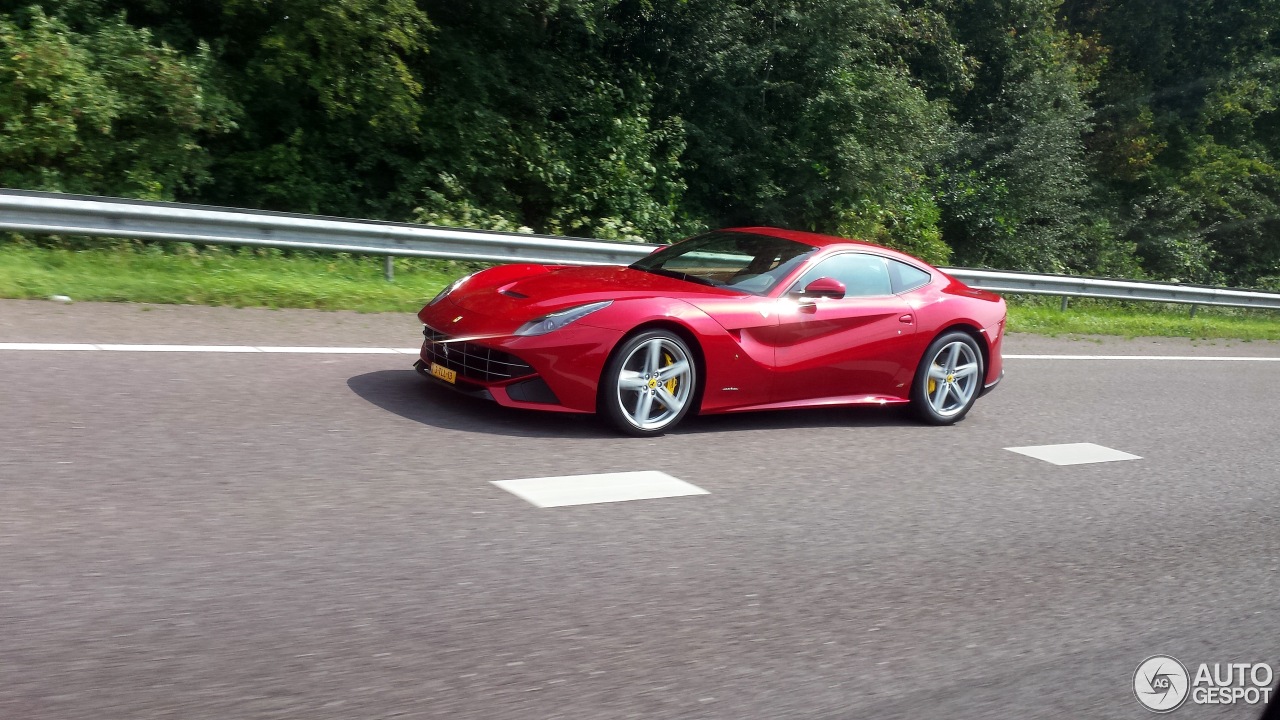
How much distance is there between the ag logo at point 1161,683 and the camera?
142 inches

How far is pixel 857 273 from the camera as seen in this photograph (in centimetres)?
777

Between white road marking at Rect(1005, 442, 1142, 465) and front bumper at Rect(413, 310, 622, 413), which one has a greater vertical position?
front bumper at Rect(413, 310, 622, 413)

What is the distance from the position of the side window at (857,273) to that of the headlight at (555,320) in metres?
1.74

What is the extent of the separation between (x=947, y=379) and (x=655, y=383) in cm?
265

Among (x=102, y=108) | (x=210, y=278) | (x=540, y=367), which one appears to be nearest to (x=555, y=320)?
(x=540, y=367)

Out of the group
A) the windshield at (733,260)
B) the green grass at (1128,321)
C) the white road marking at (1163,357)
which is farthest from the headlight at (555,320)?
the green grass at (1128,321)

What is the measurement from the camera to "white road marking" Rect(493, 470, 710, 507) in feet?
16.7

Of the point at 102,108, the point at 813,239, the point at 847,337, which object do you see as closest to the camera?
the point at 847,337

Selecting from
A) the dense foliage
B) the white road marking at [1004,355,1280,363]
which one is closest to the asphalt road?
the white road marking at [1004,355,1280,363]

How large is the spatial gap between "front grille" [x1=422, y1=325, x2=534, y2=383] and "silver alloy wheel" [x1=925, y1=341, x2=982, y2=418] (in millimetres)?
3244

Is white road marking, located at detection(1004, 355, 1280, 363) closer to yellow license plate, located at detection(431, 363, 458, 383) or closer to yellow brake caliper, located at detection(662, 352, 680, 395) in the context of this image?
yellow brake caliper, located at detection(662, 352, 680, 395)

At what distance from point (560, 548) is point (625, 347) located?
2110 millimetres

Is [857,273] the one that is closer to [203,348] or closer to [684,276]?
[684,276]

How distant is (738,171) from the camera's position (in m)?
22.5
